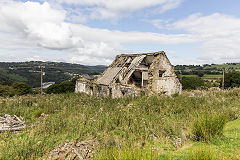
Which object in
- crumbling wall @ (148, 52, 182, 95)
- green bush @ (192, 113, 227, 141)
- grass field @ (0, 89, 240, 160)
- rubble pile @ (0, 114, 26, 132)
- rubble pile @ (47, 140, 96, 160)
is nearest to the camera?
grass field @ (0, 89, 240, 160)

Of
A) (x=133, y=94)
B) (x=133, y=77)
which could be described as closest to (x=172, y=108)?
(x=133, y=94)

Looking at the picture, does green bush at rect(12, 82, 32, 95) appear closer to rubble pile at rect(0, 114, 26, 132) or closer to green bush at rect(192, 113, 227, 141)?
rubble pile at rect(0, 114, 26, 132)

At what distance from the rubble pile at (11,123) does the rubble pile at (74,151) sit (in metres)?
3.88

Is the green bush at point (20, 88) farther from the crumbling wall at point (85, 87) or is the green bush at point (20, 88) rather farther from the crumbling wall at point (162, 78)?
the crumbling wall at point (162, 78)

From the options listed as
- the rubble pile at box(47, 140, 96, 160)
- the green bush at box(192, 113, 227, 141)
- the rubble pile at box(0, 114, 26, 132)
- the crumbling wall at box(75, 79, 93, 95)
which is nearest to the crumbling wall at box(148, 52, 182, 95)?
the crumbling wall at box(75, 79, 93, 95)

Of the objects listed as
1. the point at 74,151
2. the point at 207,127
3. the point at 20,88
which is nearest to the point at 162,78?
the point at 207,127

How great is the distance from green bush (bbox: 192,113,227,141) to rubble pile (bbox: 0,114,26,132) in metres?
8.24

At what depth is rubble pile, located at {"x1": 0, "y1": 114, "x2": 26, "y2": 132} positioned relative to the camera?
316 inches

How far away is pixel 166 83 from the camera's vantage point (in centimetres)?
1853

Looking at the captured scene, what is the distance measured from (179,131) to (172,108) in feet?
12.2

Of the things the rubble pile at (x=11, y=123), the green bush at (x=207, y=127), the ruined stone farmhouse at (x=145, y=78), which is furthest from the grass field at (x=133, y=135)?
the ruined stone farmhouse at (x=145, y=78)

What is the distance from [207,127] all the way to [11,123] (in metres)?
9.43

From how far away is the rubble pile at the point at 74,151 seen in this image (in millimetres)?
5215

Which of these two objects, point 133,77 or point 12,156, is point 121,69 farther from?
point 12,156
